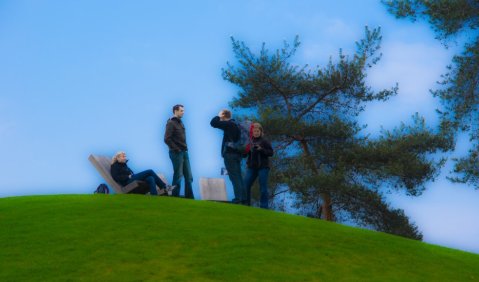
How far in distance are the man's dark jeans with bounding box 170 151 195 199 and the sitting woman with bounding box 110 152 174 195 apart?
1.51ft

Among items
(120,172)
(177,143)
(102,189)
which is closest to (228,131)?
(177,143)

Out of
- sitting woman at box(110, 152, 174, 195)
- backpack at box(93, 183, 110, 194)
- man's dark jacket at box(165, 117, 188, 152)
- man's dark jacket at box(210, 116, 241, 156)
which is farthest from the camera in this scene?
backpack at box(93, 183, 110, 194)

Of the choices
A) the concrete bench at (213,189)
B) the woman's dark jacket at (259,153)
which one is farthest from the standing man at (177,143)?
the concrete bench at (213,189)

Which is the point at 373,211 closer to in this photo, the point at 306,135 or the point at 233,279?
the point at 306,135

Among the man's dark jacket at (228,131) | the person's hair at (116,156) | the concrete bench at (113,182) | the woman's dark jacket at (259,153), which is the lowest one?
the concrete bench at (113,182)

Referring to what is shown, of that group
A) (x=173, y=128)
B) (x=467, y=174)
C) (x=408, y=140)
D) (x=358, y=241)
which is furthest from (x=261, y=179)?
(x=408, y=140)

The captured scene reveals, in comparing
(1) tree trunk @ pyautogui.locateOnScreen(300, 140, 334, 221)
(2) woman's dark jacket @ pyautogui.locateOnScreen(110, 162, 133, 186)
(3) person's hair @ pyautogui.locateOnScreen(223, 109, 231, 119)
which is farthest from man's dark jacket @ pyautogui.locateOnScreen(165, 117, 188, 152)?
(1) tree trunk @ pyautogui.locateOnScreen(300, 140, 334, 221)

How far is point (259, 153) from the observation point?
67.3 feet

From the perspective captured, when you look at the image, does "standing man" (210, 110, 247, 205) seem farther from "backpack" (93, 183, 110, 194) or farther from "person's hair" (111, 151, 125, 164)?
"backpack" (93, 183, 110, 194)

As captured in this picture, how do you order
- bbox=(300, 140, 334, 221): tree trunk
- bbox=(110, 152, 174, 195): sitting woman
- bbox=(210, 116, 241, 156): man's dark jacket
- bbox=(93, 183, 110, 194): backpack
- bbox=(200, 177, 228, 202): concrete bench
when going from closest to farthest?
bbox=(110, 152, 174, 195): sitting woman → bbox=(210, 116, 241, 156): man's dark jacket → bbox=(93, 183, 110, 194): backpack → bbox=(200, 177, 228, 202): concrete bench → bbox=(300, 140, 334, 221): tree trunk

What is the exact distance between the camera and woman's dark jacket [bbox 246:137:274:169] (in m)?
20.5

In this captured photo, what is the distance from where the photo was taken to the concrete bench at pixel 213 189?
76.5 ft

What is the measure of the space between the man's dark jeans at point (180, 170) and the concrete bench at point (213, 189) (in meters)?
1.57

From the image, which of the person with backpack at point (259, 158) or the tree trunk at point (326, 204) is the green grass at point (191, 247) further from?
the tree trunk at point (326, 204)
